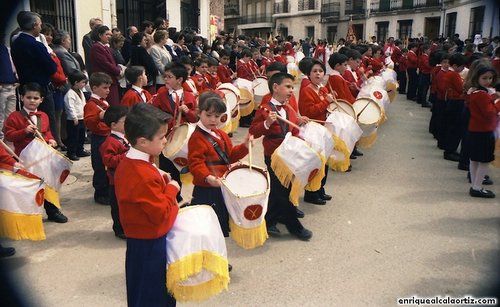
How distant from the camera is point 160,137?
2.46 metres

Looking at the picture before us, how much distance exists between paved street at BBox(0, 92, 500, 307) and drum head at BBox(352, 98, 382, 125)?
35.1 inches

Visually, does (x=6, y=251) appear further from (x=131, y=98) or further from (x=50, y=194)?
(x=131, y=98)

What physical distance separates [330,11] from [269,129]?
136 ft

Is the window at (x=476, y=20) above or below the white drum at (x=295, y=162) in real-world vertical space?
above

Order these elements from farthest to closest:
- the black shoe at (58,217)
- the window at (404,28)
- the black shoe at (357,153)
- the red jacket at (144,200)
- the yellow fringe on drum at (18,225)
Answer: the window at (404,28) < the black shoe at (357,153) < the black shoe at (58,217) < the yellow fringe on drum at (18,225) < the red jacket at (144,200)

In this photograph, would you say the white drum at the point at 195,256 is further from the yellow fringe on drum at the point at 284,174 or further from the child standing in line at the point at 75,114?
the child standing in line at the point at 75,114

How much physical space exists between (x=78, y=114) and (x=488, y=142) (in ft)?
18.8

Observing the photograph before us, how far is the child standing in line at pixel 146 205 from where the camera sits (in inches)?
91.8

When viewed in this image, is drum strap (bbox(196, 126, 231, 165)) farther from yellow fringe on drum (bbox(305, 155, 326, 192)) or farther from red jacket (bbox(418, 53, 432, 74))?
red jacket (bbox(418, 53, 432, 74))

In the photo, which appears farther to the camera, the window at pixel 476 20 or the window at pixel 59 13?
the window at pixel 476 20

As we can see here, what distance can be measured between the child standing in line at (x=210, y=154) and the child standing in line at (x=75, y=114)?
13.2 feet

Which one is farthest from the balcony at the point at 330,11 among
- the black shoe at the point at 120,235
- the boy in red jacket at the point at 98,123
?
the black shoe at the point at 120,235

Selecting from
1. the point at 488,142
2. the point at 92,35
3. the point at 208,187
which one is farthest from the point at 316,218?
the point at 92,35

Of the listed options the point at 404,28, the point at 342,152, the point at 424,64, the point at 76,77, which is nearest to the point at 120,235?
the point at 342,152
